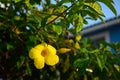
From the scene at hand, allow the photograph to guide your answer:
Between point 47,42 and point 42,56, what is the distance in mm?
220

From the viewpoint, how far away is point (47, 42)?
1.66 metres

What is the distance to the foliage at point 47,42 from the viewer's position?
59.4 inches

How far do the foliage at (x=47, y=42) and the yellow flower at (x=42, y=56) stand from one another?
0.07m

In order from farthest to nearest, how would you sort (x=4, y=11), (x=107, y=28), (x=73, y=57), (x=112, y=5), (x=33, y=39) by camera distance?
(x=107, y=28)
(x=4, y=11)
(x=73, y=57)
(x=33, y=39)
(x=112, y=5)

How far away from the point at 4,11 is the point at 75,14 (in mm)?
538

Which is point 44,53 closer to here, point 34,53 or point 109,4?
point 34,53

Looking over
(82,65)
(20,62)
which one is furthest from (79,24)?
(20,62)

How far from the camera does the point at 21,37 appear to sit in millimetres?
1738

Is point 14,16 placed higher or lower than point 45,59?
higher

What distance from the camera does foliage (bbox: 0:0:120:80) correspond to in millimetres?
1508

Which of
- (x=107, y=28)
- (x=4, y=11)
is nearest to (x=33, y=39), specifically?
(x=4, y=11)

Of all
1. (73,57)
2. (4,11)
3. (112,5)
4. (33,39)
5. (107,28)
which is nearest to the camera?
(112,5)

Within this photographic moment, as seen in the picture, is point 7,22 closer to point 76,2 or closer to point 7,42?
point 7,42

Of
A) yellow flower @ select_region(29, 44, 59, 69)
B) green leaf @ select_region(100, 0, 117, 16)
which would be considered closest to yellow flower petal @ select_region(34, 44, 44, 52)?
yellow flower @ select_region(29, 44, 59, 69)
